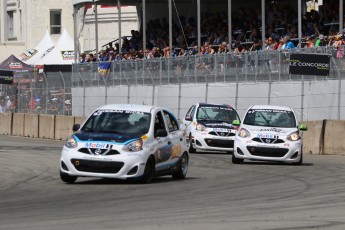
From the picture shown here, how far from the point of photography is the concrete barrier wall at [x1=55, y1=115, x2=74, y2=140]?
136ft

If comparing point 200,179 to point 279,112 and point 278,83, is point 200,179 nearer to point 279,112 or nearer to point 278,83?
point 279,112

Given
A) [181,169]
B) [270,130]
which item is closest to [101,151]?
[181,169]

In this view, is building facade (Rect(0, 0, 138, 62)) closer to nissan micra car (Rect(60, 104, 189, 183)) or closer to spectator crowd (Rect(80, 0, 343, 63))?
spectator crowd (Rect(80, 0, 343, 63))

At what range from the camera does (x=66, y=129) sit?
41719 mm

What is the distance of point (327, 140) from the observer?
1214 inches

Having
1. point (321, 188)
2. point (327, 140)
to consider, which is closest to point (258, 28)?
point (327, 140)

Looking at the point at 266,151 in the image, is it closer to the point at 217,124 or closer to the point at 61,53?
the point at 217,124

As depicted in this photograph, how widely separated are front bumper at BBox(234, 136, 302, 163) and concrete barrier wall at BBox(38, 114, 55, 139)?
1821cm

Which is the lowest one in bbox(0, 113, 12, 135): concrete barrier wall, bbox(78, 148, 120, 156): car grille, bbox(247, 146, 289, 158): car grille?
bbox(0, 113, 12, 135): concrete barrier wall

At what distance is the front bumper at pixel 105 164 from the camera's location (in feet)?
58.9

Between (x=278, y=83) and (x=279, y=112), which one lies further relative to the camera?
(x=278, y=83)

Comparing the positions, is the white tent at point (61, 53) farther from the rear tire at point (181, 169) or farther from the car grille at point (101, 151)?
the car grille at point (101, 151)

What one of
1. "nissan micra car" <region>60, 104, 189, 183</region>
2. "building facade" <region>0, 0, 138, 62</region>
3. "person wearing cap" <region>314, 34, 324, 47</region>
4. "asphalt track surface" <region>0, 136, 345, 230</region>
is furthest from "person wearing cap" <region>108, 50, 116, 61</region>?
"nissan micra car" <region>60, 104, 189, 183</region>

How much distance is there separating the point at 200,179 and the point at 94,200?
514cm
